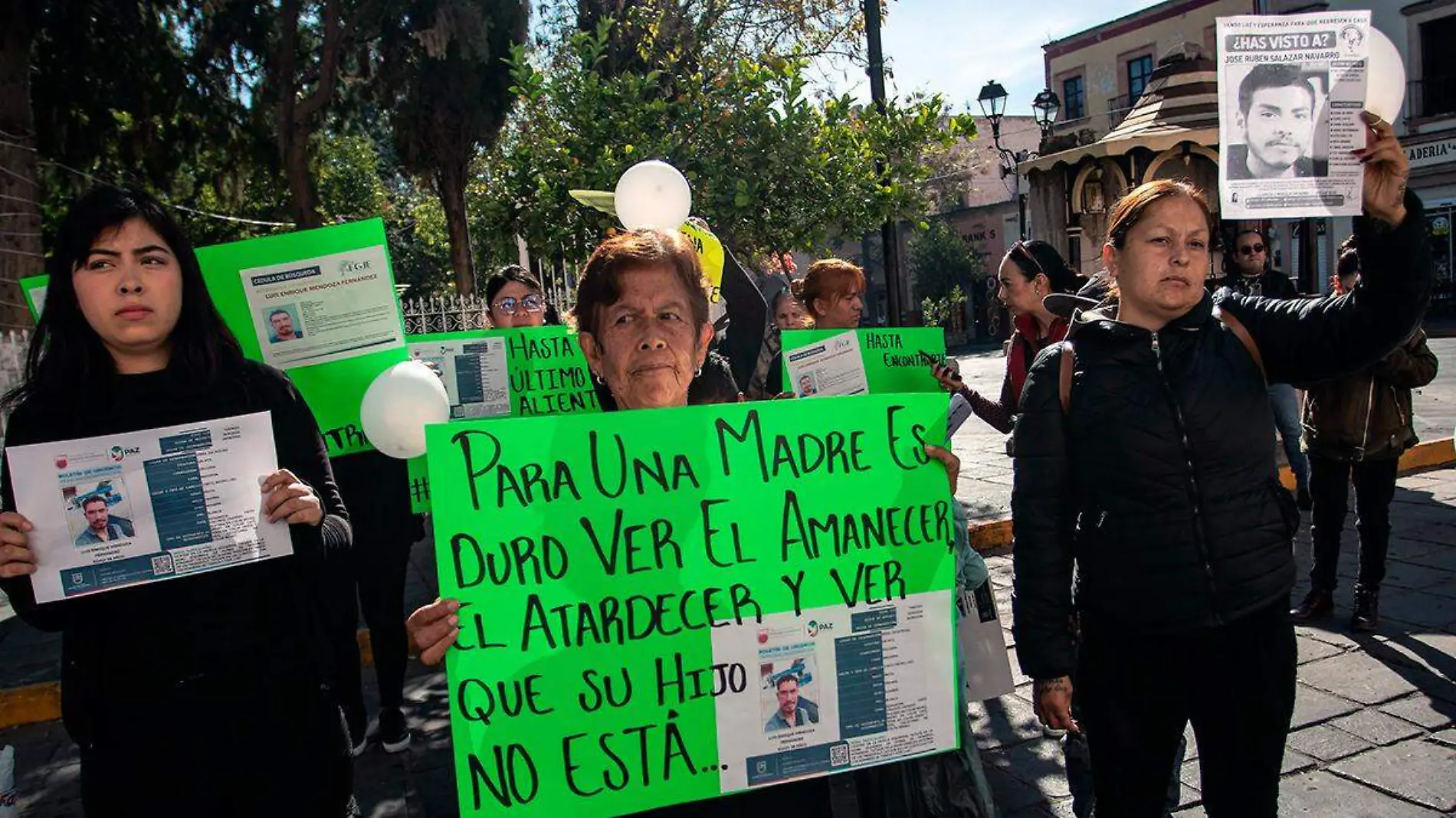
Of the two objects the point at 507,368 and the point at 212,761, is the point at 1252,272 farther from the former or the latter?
the point at 212,761

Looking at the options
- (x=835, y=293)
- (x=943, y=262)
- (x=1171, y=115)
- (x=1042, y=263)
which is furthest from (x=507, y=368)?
(x=943, y=262)

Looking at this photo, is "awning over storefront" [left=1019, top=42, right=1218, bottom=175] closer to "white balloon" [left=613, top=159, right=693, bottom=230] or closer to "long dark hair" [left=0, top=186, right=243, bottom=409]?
"white balloon" [left=613, top=159, right=693, bottom=230]

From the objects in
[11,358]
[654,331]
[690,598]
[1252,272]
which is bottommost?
[690,598]

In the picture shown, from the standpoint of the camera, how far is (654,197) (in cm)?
409

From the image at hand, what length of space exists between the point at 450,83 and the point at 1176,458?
13.4 metres

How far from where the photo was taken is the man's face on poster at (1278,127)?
2275mm

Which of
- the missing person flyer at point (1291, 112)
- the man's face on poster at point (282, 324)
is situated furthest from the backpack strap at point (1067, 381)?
the man's face on poster at point (282, 324)

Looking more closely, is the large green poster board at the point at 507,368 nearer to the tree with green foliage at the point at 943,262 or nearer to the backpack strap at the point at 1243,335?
the backpack strap at the point at 1243,335

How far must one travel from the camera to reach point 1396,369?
→ 463 centimetres

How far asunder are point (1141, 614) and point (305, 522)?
183 cm

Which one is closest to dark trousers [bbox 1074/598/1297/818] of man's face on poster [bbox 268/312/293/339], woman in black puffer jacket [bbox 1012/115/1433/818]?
woman in black puffer jacket [bbox 1012/115/1433/818]

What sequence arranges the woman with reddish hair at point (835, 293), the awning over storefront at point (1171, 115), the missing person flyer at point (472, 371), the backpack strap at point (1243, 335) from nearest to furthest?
the backpack strap at point (1243, 335) → the woman with reddish hair at point (835, 293) → the missing person flyer at point (472, 371) → the awning over storefront at point (1171, 115)

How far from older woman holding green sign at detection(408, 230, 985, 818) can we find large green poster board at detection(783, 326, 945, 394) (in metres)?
1.69

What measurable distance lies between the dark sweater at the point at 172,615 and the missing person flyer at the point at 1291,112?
87.0 inches
